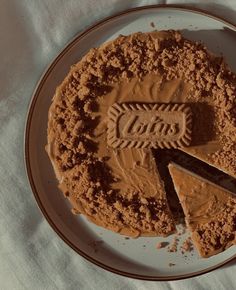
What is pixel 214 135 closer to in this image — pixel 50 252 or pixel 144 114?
pixel 144 114

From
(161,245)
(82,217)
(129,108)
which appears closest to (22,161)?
(82,217)

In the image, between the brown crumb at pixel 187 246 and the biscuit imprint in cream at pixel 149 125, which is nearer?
the biscuit imprint in cream at pixel 149 125

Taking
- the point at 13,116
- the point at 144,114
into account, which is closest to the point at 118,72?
the point at 144,114

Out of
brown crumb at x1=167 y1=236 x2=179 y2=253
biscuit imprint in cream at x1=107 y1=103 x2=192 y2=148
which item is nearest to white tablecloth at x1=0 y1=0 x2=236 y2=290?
brown crumb at x1=167 y1=236 x2=179 y2=253

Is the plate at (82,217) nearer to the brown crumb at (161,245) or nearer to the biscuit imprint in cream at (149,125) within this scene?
the brown crumb at (161,245)

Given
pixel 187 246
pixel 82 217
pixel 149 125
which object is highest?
pixel 149 125

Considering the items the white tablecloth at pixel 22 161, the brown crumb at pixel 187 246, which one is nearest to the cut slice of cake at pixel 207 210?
the brown crumb at pixel 187 246

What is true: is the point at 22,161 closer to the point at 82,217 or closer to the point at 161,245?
the point at 82,217
